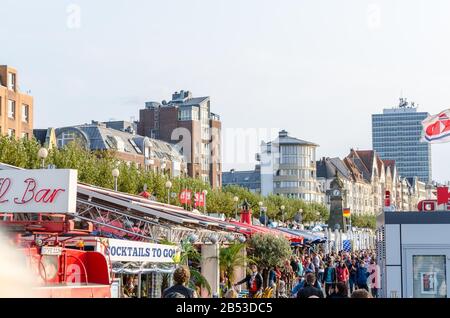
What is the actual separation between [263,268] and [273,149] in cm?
14610

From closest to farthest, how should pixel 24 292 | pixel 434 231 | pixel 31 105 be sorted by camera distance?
pixel 24 292 < pixel 434 231 < pixel 31 105

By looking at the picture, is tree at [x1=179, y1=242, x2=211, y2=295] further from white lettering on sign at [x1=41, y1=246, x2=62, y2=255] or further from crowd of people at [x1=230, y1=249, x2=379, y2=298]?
white lettering on sign at [x1=41, y1=246, x2=62, y2=255]

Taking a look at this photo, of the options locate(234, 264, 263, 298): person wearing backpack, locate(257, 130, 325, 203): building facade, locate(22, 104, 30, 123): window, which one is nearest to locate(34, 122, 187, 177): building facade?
locate(22, 104, 30, 123): window

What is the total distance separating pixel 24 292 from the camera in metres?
5.48

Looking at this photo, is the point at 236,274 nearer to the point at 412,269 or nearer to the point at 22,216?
the point at 412,269

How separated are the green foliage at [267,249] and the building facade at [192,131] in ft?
314

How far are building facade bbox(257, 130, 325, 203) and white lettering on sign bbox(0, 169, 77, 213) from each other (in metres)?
158

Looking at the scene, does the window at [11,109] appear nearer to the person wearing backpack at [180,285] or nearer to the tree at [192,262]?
the tree at [192,262]

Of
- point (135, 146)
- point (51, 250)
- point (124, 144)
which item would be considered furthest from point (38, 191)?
point (135, 146)

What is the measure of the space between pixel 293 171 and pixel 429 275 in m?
155

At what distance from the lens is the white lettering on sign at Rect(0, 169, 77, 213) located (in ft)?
36.0

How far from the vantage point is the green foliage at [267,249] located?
32.5m

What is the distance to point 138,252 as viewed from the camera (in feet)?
55.2

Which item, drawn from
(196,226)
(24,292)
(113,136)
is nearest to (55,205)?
(24,292)
